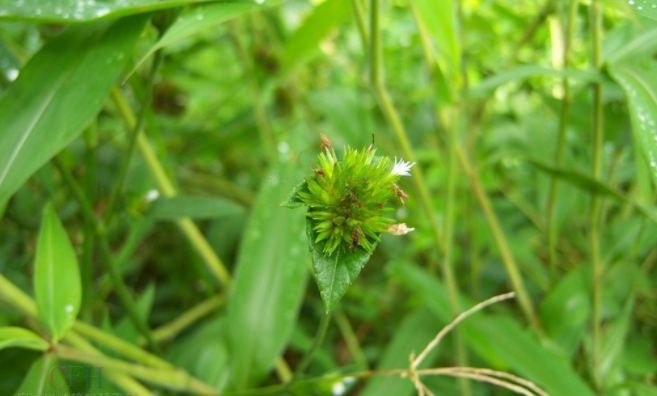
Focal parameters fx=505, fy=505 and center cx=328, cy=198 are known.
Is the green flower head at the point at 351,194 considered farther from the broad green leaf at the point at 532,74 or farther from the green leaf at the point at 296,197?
the broad green leaf at the point at 532,74

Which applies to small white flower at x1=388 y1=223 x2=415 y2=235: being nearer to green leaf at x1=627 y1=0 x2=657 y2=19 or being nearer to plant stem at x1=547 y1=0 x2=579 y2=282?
green leaf at x1=627 y1=0 x2=657 y2=19

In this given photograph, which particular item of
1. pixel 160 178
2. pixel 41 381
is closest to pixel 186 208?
pixel 160 178

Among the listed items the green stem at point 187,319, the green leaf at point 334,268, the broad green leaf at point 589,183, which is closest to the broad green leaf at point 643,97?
the broad green leaf at point 589,183

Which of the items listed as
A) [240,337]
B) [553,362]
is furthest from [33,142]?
[553,362]

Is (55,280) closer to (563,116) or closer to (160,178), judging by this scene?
(160,178)

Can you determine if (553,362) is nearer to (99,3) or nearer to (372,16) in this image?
(372,16)

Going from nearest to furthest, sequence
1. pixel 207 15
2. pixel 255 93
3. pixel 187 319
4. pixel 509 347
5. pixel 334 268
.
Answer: pixel 334 268 < pixel 207 15 < pixel 509 347 < pixel 187 319 < pixel 255 93
